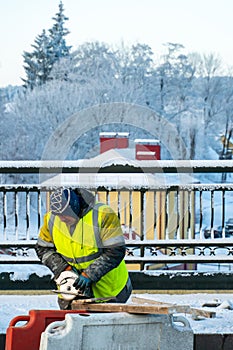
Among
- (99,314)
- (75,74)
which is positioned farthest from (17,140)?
(99,314)

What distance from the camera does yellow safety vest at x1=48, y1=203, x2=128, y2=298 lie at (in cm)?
492

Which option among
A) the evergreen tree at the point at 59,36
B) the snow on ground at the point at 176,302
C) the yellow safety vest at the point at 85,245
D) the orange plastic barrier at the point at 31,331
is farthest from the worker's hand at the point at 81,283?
the evergreen tree at the point at 59,36

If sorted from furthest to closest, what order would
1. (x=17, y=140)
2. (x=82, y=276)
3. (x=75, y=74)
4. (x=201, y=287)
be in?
(x=75, y=74) → (x=17, y=140) → (x=201, y=287) → (x=82, y=276)

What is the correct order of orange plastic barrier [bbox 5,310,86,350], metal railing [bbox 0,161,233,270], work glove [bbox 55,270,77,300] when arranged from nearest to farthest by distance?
orange plastic barrier [bbox 5,310,86,350]
work glove [bbox 55,270,77,300]
metal railing [bbox 0,161,233,270]

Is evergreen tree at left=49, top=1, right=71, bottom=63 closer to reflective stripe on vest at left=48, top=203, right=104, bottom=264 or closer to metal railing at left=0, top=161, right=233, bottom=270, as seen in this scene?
metal railing at left=0, top=161, right=233, bottom=270

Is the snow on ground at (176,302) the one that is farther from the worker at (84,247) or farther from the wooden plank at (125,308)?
the wooden plank at (125,308)

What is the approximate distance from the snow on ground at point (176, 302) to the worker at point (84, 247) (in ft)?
5.03

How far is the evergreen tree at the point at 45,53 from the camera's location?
8012cm

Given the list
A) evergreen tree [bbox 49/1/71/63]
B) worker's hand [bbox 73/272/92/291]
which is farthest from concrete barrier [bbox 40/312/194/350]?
evergreen tree [bbox 49/1/71/63]

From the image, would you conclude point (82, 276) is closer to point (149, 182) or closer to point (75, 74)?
point (149, 182)

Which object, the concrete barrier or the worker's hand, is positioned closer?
the concrete barrier

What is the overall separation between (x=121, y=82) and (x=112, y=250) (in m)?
65.3

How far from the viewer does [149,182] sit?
339 inches

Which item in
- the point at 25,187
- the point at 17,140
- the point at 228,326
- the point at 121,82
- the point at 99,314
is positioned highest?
the point at 121,82
